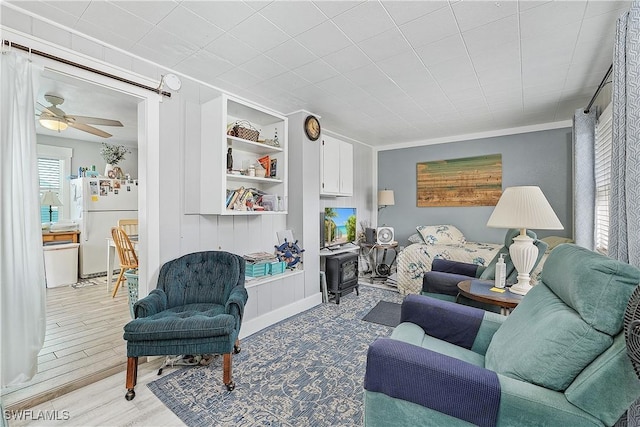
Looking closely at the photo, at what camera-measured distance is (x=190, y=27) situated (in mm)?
1938

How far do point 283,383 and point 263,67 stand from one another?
253cm

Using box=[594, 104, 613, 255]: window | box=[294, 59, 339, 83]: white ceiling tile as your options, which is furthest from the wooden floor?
box=[594, 104, 613, 255]: window

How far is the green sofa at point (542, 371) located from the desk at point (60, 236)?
5.51m

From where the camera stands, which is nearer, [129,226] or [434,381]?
[434,381]

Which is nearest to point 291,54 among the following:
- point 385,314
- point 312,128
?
point 312,128

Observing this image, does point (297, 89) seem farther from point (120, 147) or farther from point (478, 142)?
point (120, 147)

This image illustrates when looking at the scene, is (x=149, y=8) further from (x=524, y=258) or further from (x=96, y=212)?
(x=96, y=212)

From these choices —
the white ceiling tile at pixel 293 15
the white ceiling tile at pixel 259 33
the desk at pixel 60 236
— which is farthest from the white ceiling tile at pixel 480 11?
the desk at pixel 60 236

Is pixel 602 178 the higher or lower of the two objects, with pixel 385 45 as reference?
lower

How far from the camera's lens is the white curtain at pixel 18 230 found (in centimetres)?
166

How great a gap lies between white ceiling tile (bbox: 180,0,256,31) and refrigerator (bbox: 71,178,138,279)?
4.28m

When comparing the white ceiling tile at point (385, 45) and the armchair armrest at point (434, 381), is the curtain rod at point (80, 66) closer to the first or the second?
the white ceiling tile at point (385, 45)

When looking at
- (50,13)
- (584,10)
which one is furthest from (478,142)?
(50,13)

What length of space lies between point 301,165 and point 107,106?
2511 millimetres
